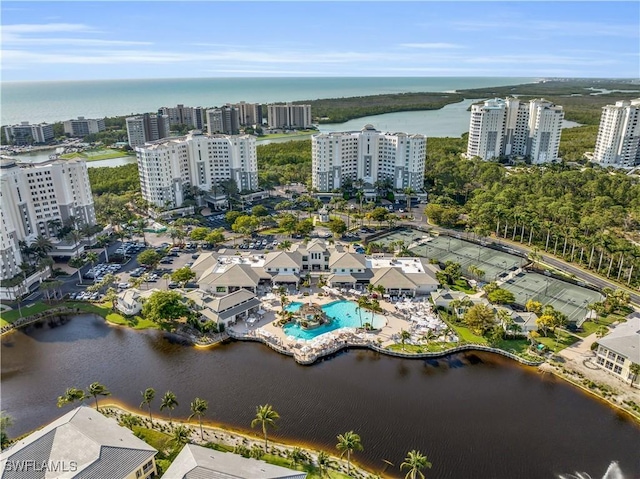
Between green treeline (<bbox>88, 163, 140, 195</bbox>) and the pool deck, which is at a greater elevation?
green treeline (<bbox>88, 163, 140, 195</bbox>)

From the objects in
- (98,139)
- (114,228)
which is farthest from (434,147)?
(98,139)

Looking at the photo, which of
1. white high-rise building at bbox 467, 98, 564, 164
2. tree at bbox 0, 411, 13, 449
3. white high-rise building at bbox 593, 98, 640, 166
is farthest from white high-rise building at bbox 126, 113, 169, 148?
white high-rise building at bbox 593, 98, 640, 166

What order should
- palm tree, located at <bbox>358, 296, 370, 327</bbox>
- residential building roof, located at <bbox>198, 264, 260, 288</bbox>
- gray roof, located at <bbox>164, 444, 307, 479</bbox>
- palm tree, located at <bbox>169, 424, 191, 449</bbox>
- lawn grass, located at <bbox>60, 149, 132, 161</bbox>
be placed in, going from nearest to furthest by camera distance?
gray roof, located at <bbox>164, 444, 307, 479</bbox> → palm tree, located at <bbox>169, 424, 191, 449</bbox> → palm tree, located at <bbox>358, 296, 370, 327</bbox> → residential building roof, located at <bbox>198, 264, 260, 288</bbox> → lawn grass, located at <bbox>60, 149, 132, 161</bbox>

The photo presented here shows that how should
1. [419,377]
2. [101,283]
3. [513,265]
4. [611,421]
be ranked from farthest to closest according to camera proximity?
[513,265] < [101,283] < [419,377] < [611,421]

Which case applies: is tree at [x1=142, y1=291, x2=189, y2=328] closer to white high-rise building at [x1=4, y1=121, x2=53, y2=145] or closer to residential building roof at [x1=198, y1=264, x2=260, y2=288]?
residential building roof at [x1=198, y1=264, x2=260, y2=288]

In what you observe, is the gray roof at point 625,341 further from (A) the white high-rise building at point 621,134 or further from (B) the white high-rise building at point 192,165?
(A) the white high-rise building at point 621,134

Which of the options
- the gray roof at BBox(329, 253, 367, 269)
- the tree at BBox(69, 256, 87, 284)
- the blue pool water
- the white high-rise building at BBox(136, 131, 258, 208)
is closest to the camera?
the blue pool water

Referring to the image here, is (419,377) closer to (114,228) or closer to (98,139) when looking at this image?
(114,228)
